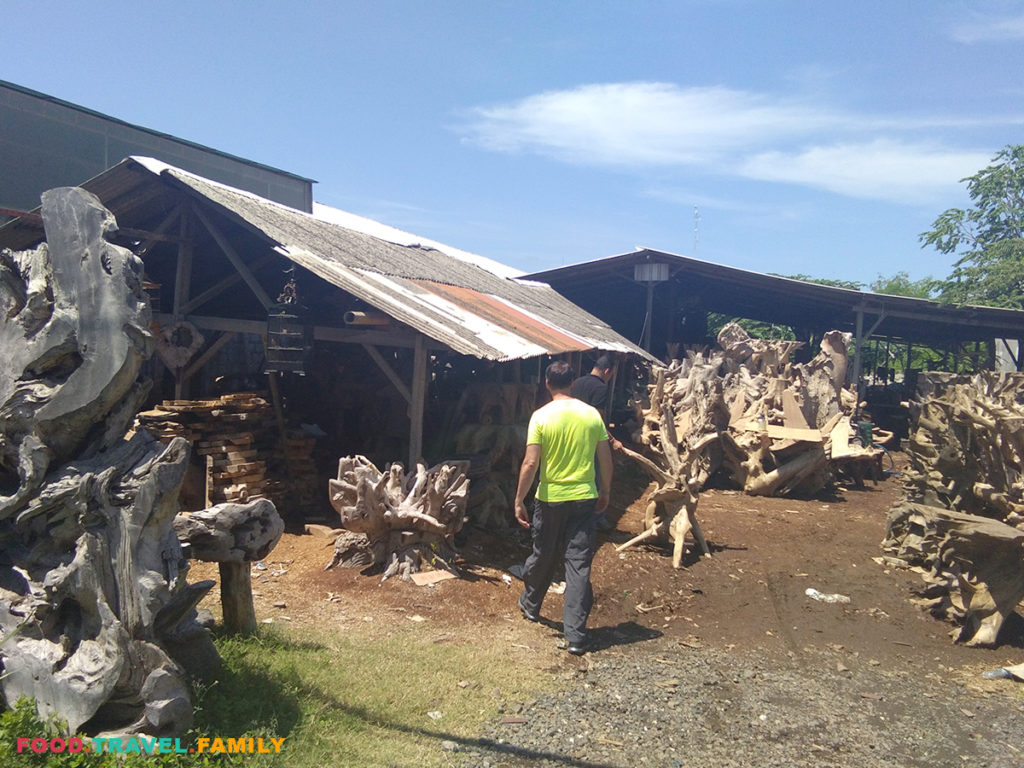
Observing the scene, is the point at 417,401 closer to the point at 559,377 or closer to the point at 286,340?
the point at 286,340

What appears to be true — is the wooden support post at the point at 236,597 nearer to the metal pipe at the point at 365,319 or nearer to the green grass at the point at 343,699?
the green grass at the point at 343,699

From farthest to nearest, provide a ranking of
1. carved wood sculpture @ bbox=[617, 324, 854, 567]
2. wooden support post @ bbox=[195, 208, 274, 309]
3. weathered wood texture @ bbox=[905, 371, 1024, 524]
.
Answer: carved wood sculpture @ bbox=[617, 324, 854, 567], wooden support post @ bbox=[195, 208, 274, 309], weathered wood texture @ bbox=[905, 371, 1024, 524]

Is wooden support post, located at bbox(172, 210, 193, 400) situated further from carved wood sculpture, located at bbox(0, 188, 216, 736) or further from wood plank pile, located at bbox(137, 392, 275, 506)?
carved wood sculpture, located at bbox(0, 188, 216, 736)

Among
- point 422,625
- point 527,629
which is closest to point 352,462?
point 422,625

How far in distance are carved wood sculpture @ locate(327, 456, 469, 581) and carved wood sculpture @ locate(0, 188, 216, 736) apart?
8.88ft

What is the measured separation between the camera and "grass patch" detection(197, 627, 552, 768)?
350cm

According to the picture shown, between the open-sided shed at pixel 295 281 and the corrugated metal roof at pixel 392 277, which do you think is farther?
the open-sided shed at pixel 295 281

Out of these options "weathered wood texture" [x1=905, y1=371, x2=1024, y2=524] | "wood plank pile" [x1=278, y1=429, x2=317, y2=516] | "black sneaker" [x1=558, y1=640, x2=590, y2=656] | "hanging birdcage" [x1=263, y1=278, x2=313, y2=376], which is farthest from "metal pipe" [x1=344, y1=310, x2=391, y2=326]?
"weathered wood texture" [x1=905, y1=371, x2=1024, y2=524]

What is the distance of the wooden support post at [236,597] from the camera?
4500 mm

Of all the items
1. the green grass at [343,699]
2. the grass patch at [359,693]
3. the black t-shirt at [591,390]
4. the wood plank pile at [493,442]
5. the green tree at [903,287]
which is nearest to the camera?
the green grass at [343,699]

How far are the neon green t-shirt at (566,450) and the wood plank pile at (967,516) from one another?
302 cm

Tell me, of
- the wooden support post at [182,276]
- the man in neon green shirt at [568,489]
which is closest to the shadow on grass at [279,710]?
the man in neon green shirt at [568,489]

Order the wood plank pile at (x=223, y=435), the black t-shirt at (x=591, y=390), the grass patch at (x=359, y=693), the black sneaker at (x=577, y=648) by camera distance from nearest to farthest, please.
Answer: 1. the grass patch at (x=359, y=693)
2. the black sneaker at (x=577, y=648)
3. the black t-shirt at (x=591, y=390)
4. the wood plank pile at (x=223, y=435)

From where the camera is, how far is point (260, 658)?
14.1ft
